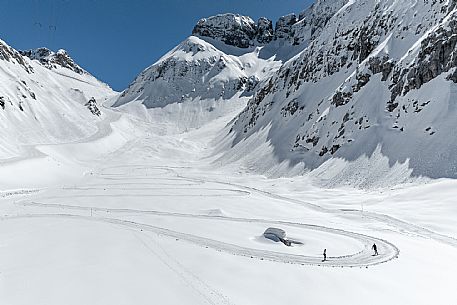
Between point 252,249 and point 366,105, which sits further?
point 366,105

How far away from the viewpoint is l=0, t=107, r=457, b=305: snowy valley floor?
1881 centimetres

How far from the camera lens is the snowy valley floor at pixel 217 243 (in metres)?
18.8

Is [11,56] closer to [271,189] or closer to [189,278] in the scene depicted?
[271,189]

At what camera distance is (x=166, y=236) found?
100ft

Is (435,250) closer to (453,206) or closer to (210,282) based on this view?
(453,206)

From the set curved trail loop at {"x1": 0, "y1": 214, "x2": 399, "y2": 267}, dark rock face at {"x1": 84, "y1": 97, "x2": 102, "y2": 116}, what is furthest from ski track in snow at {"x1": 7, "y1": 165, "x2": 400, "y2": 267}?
dark rock face at {"x1": 84, "y1": 97, "x2": 102, "y2": 116}

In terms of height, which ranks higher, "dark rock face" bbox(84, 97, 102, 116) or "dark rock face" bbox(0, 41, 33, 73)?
"dark rock face" bbox(0, 41, 33, 73)

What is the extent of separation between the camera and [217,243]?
28.6 m

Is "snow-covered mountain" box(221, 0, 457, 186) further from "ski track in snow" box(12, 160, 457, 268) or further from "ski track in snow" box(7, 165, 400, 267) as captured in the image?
"ski track in snow" box(7, 165, 400, 267)

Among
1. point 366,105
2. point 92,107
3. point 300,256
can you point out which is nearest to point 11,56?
point 92,107

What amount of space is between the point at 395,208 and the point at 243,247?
25.2 m

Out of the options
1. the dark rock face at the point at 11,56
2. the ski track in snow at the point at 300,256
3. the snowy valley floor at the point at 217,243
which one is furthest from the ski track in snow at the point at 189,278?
the dark rock face at the point at 11,56

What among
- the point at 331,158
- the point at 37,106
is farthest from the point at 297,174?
the point at 37,106

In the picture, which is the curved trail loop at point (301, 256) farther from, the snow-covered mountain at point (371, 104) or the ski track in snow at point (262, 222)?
the snow-covered mountain at point (371, 104)
